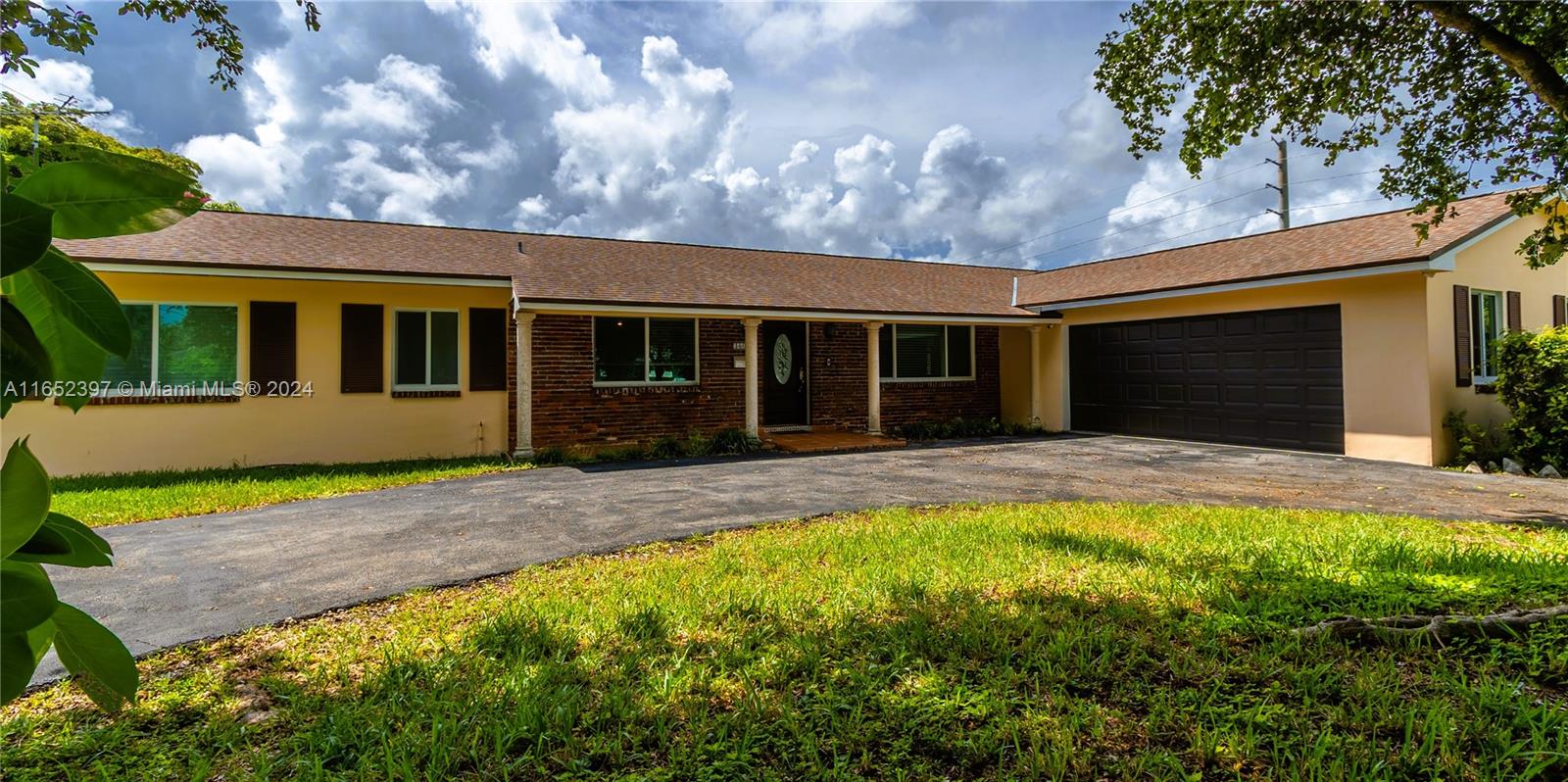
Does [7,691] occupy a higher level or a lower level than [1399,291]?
lower

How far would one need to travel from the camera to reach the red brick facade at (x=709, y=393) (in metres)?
12.5

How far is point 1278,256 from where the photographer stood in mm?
12586

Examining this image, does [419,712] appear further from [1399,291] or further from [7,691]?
[1399,291]

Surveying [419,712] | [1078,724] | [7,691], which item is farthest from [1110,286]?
[7,691]

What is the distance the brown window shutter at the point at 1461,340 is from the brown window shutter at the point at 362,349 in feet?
54.8

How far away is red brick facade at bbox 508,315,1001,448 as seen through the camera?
12.5 m

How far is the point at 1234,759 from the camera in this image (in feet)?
8.51

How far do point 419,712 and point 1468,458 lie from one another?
44.2 feet

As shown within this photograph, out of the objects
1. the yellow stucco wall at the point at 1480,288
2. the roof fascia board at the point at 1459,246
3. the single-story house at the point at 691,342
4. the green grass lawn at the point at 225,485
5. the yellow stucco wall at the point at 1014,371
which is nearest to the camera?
the green grass lawn at the point at 225,485

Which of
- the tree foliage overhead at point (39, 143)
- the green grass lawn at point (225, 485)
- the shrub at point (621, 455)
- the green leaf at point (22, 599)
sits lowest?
the green grass lawn at point (225, 485)

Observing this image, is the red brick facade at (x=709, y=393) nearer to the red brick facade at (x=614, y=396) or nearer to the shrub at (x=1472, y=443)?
the red brick facade at (x=614, y=396)

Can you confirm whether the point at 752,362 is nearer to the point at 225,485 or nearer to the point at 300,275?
the point at 300,275

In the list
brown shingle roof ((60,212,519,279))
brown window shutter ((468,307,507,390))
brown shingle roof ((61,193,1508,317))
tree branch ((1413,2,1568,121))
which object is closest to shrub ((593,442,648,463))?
brown window shutter ((468,307,507,390))

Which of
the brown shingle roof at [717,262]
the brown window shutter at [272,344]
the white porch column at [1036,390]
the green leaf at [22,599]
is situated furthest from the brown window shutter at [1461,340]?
the brown window shutter at [272,344]
